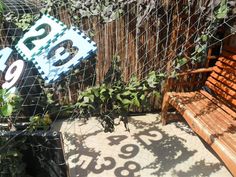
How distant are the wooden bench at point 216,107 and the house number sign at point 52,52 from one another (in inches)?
55.5

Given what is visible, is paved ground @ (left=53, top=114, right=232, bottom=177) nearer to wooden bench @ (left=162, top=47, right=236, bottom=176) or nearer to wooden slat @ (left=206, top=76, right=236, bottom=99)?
wooden bench @ (left=162, top=47, right=236, bottom=176)

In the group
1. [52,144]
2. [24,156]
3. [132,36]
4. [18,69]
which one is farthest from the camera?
[132,36]

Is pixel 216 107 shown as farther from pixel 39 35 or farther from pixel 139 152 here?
pixel 39 35

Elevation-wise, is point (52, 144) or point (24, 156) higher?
point (52, 144)

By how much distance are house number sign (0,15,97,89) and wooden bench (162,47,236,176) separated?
4.63 feet

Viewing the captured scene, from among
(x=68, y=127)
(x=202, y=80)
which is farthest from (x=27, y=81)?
(x=202, y=80)

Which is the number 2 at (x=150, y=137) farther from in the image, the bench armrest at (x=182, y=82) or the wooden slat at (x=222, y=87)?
the wooden slat at (x=222, y=87)

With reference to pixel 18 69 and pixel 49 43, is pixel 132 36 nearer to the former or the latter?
pixel 49 43

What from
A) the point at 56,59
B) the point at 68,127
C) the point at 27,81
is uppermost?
the point at 56,59

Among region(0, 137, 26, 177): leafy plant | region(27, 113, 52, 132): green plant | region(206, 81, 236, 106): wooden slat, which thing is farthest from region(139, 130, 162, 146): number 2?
region(0, 137, 26, 177): leafy plant

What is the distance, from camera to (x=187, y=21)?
3230 mm

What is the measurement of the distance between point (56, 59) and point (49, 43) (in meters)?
0.15

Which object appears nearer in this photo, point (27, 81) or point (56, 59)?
point (56, 59)

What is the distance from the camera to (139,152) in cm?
310
